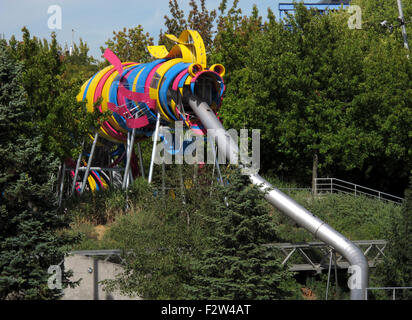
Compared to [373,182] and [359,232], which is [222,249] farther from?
[373,182]

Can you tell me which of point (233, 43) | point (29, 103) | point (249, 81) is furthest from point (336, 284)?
point (233, 43)

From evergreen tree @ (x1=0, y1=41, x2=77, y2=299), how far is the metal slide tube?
5220mm

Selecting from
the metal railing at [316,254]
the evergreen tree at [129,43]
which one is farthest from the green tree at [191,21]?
the metal railing at [316,254]

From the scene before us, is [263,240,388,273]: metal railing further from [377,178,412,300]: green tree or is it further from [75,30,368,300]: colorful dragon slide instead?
[377,178,412,300]: green tree

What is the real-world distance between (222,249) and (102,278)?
3948mm

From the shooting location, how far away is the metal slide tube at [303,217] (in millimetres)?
17922

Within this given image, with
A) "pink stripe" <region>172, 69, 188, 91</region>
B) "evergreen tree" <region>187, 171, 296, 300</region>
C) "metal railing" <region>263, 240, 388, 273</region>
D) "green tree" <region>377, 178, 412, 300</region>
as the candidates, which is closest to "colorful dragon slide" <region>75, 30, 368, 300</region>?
"pink stripe" <region>172, 69, 188, 91</region>

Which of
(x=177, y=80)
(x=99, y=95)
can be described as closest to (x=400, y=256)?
(x=177, y=80)

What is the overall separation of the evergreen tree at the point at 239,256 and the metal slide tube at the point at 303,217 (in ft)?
2.08

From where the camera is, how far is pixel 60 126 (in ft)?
75.9

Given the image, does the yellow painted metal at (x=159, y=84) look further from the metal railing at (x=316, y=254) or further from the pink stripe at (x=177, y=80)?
the metal railing at (x=316, y=254)

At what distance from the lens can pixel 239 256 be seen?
16.0m

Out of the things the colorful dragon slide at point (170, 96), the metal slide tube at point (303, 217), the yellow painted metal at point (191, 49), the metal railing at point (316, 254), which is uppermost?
the yellow painted metal at point (191, 49)

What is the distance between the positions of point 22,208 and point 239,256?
5.30 meters
